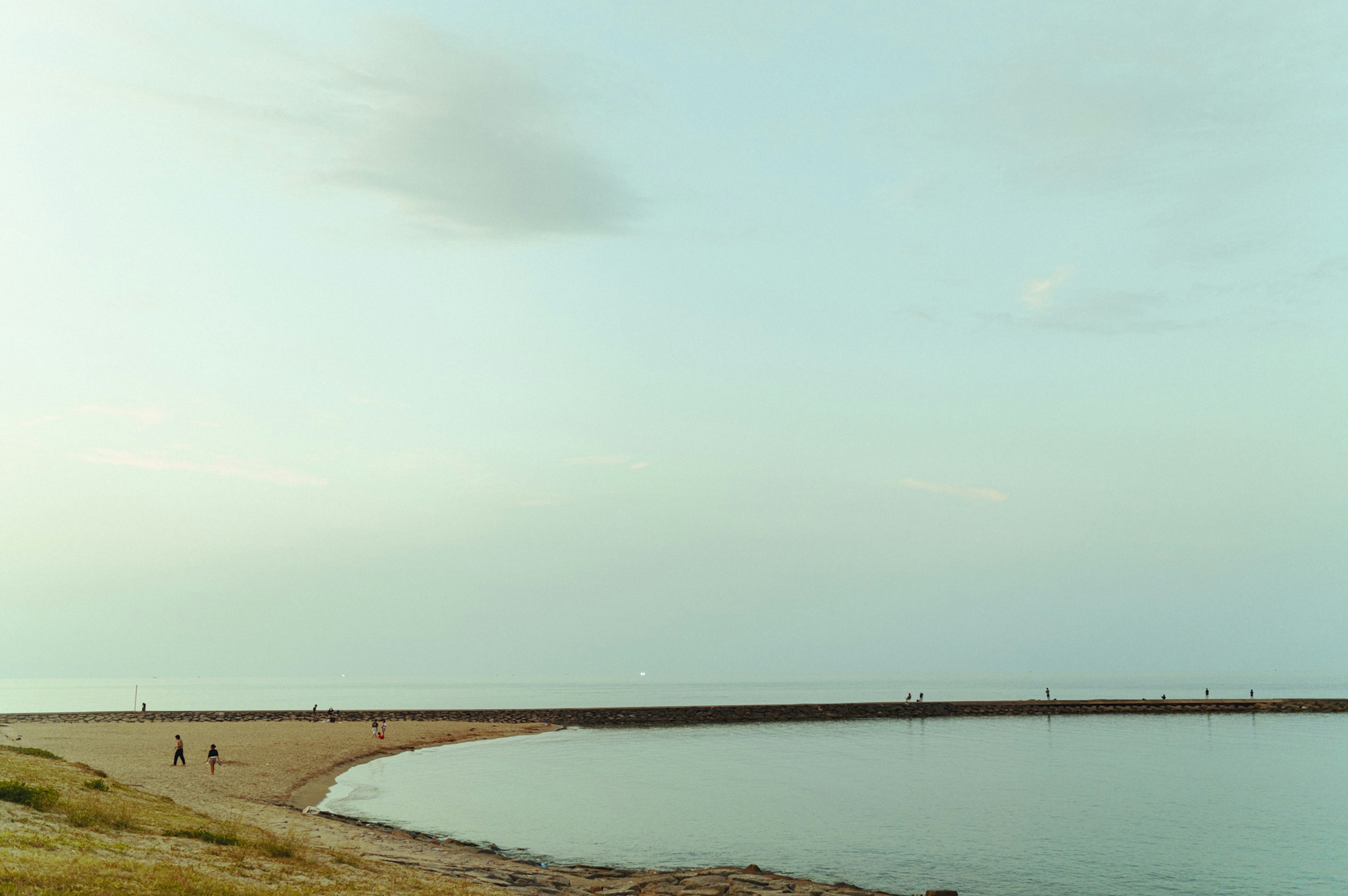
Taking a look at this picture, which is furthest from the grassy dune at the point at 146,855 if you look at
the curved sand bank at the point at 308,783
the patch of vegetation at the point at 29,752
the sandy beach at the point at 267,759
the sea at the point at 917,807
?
the sea at the point at 917,807

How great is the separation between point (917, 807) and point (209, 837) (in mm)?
37359

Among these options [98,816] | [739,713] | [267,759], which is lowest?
[739,713]

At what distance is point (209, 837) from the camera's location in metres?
22.2

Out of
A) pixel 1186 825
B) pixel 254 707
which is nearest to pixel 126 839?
pixel 1186 825

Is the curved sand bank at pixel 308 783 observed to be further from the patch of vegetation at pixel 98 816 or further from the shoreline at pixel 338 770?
the patch of vegetation at pixel 98 816

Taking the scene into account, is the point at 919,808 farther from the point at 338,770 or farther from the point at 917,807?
the point at 338,770

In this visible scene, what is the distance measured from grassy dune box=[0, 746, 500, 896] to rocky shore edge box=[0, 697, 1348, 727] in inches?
3206

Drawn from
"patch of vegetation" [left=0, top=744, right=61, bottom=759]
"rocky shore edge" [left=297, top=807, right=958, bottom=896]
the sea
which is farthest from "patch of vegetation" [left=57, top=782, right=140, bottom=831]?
"patch of vegetation" [left=0, top=744, right=61, bottom=759]

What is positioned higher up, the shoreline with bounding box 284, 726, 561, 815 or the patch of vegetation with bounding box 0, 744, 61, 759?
the patch of vegetation with bounding box 0, 744, 61, 759

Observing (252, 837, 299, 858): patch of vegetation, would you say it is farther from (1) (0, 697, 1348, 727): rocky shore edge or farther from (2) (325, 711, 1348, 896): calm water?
(1) (0, 697, 1348, 727): rocky shore edge

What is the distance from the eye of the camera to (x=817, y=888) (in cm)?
2731

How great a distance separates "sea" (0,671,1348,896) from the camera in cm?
3319

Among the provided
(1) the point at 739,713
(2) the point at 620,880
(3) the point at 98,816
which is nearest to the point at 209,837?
(3) the point at 98,816

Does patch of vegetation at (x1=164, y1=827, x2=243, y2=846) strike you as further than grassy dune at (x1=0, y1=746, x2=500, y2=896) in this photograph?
Yes
